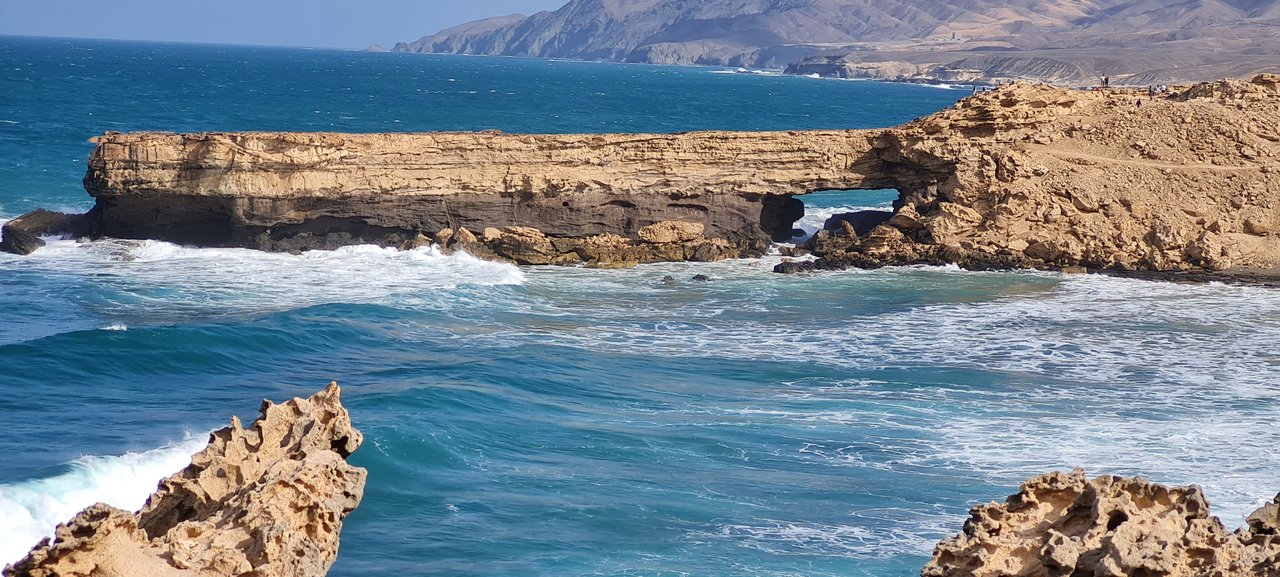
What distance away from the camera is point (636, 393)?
19.1 m

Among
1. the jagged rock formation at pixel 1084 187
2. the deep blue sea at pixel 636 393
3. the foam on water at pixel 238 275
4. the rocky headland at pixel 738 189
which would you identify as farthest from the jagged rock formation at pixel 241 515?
the jagged rock formation at pixel 1084 187

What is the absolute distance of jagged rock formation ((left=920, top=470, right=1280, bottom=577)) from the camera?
24.6ft

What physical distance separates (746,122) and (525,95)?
2862 cm

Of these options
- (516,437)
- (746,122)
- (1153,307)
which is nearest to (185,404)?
(516,437)

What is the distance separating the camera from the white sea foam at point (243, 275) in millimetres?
24703

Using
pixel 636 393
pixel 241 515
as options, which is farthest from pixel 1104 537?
pixel 636 393

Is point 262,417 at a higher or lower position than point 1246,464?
higher

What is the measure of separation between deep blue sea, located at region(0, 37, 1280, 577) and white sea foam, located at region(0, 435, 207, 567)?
3 centimetres

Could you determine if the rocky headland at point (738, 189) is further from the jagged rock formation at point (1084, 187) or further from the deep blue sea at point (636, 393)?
the deep blue sea at point (636, 393)

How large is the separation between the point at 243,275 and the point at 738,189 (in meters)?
10.6

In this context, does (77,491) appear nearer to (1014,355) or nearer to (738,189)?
(1014,355)

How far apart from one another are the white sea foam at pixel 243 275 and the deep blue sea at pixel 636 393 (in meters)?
0.10

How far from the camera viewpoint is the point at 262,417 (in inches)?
396

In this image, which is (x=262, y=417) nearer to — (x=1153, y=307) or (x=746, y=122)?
(x=1153, y=307)
